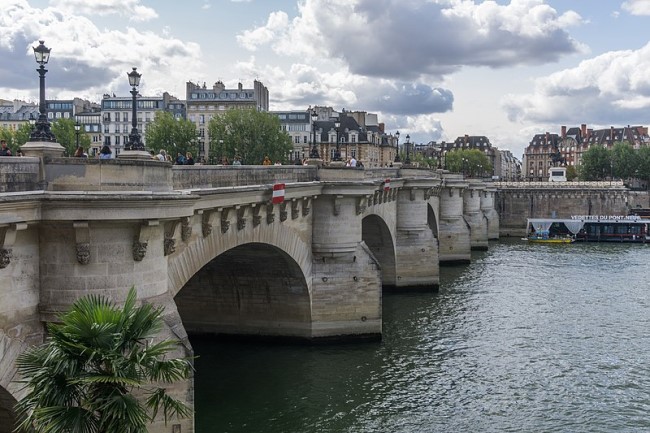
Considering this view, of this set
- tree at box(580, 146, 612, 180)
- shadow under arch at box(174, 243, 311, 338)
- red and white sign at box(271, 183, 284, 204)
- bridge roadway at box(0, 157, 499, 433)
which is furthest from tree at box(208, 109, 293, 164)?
tree at box(580, 146, 612, 180)

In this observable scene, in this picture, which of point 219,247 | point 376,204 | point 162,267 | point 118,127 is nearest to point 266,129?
point 118,127

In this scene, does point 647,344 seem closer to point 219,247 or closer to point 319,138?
point 219,247

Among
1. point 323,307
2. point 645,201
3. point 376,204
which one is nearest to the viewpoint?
point 323,307

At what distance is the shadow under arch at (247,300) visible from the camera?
3288cm

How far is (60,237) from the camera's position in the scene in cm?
1512

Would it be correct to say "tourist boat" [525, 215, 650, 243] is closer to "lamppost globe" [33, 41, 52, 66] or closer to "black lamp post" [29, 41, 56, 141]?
"black lamp post" [29, 41, 56, 141]

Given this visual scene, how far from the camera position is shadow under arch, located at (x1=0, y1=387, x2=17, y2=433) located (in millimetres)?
14459

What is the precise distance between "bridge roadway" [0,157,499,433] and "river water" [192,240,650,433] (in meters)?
2.11

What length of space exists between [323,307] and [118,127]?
95.4 metres

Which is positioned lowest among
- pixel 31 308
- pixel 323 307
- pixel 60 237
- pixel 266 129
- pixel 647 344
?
pixel 647 344

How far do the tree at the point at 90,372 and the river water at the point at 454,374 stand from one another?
12.1m

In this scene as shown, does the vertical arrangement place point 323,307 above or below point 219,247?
below

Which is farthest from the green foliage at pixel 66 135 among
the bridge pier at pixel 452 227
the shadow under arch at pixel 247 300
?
the shadow under arch at pixel 247 300

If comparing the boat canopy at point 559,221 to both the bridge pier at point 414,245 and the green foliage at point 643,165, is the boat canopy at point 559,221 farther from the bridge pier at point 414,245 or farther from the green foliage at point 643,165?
the green foliage at point 643,165
